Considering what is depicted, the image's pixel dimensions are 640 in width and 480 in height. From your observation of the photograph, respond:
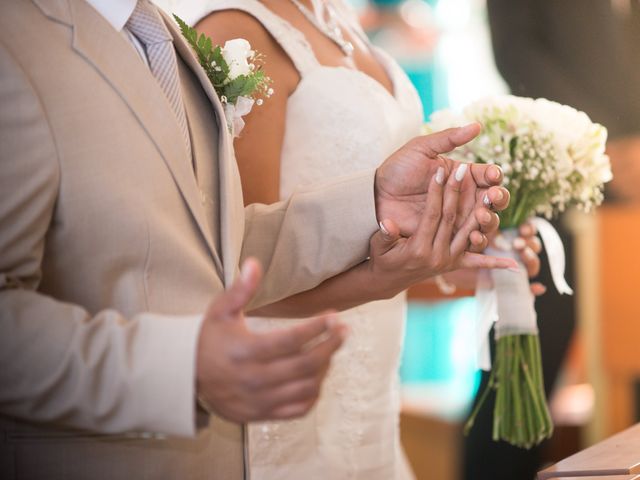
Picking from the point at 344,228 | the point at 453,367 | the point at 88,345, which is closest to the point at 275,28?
the point at 344,228

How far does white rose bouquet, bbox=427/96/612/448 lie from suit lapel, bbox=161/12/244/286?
86 centimetres

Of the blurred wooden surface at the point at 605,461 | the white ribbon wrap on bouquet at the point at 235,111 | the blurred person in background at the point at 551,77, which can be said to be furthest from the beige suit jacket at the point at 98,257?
the blurred person in background at the point at 551,77

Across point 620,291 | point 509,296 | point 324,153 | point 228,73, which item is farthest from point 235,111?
point 620,291

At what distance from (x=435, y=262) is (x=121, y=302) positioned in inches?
26.0

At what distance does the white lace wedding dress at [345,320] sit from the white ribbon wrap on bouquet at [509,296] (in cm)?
27

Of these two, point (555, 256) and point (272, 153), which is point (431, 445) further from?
point (272, 153)

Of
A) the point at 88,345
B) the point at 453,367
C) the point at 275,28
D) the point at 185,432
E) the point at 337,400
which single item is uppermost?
the point at 275,28

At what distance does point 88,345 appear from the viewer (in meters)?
1.16

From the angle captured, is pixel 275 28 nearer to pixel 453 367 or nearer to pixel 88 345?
pixel 88 345

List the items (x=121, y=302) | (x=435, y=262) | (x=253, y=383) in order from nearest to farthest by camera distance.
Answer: (x=253, y=383)
(x=121, y=302)
(x=435, y=262)

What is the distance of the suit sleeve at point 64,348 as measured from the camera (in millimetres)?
1138

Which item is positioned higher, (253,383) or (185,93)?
(185,93)

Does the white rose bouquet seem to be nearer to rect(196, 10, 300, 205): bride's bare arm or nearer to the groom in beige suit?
rect(196, 10, 300, 205): bride's bare arm

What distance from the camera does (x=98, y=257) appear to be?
4.26ft
